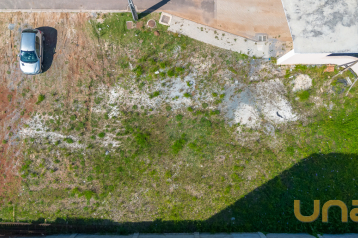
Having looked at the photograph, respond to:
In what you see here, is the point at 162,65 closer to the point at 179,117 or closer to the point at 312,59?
the point at 179,117

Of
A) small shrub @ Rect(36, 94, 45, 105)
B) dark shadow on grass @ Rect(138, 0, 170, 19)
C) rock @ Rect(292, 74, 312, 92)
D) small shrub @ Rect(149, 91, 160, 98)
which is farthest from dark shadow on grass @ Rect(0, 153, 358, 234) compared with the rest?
dark shadow on grass @ Rect(138, 0, 170, 19)

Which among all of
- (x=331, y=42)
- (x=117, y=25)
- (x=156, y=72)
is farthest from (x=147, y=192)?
(x=331, y=42)

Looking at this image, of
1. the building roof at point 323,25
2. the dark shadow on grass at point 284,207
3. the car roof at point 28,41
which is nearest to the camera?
the building roof at point 323,25

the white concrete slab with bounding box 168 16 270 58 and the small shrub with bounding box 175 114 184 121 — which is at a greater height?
the white concrete slab with bounding box 168 16 270 58

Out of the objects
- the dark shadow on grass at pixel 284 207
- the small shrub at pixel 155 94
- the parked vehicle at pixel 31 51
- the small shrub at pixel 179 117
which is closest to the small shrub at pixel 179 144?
the small shrub at pixel 179 117

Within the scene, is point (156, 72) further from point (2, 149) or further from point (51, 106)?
point (2, 149)

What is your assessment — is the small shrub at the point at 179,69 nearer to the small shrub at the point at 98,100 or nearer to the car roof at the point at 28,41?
the small shrub at the point at 98,100

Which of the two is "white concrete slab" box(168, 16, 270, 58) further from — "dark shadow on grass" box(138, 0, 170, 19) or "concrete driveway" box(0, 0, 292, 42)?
"dark shadow on grass" box(138, 0, 170, 19)
